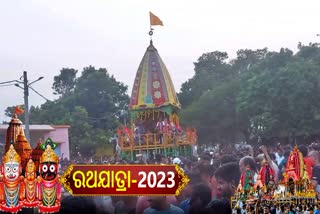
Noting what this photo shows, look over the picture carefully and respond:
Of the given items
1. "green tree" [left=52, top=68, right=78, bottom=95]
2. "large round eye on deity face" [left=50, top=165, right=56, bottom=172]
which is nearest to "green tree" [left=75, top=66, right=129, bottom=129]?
"green tree" [left=52, top=68, right=78, bottom=95]

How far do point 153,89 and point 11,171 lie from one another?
299cm

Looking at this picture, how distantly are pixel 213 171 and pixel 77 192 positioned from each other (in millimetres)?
2457

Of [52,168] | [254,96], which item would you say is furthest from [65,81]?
[254,96]

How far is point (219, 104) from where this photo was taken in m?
11.6

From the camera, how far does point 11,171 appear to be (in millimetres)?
10562

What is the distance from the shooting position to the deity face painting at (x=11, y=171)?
1055 cm

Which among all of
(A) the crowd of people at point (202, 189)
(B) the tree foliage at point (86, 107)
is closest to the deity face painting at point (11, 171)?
(A) the crowd of people at point (202, 189)

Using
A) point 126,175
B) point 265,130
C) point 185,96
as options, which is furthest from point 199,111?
point 126,175

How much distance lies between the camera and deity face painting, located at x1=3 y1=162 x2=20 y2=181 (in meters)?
10.5

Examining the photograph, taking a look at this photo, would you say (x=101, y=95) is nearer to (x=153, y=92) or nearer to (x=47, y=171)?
(x=153, y=92)

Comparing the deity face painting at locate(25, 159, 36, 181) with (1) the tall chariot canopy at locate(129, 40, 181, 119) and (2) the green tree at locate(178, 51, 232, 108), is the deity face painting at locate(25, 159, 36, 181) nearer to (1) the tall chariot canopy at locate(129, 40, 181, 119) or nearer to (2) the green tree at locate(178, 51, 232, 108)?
(1) the tall chariot canopy at locate(129, 40, 181, 119)

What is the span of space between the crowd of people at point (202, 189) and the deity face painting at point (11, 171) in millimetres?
812

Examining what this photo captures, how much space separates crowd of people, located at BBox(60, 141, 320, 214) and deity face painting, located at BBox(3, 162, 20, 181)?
812 mm

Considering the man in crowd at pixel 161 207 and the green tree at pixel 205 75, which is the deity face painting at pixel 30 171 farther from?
the green tree at pixel 205 75
